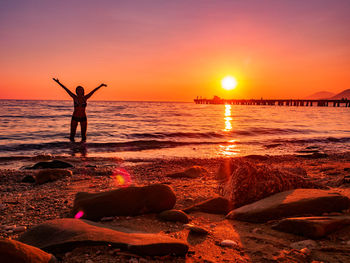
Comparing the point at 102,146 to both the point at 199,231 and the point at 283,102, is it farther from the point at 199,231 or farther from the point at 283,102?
the point at 283,102

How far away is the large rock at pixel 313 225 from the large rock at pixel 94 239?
1404 mm

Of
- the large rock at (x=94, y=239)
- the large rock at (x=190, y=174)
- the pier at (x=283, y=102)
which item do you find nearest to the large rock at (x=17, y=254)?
the large rock at (x=94, y=239)

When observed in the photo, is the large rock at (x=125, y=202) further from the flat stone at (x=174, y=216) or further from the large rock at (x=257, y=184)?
the large rock at (x=257, y=184)

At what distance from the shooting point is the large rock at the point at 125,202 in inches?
139

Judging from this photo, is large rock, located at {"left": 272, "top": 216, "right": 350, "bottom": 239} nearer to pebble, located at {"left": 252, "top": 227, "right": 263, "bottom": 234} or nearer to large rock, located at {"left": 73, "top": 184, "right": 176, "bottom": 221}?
pebble, located at {"left": 252, "top": 227, "right": 263, "bottom": 234}

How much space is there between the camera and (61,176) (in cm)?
670

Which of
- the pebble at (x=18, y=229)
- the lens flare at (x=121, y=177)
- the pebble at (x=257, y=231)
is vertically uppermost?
the pebble at (x=257, y=231)

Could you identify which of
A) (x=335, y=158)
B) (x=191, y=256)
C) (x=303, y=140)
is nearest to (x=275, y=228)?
(x=191, y=256)

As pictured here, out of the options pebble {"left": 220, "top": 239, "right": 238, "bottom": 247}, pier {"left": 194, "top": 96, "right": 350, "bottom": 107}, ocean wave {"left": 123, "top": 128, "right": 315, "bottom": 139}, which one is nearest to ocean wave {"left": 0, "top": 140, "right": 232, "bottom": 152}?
ocean wave {"left": 123, "top": 128, "right": 315, "bottom": 139}

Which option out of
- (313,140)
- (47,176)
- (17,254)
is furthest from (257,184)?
(313,140)

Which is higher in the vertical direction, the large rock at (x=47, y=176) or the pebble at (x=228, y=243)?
the pebble at (x=228, y=243)

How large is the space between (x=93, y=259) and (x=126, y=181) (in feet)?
14.3

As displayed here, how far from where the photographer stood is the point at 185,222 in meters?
3.48

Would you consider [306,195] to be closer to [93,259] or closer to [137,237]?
[137,237]
